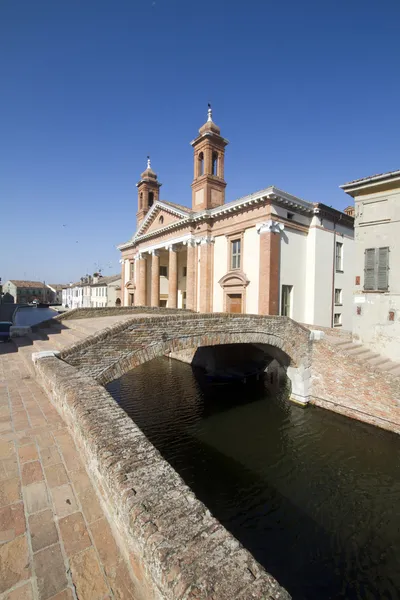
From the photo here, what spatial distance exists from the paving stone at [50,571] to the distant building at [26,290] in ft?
267

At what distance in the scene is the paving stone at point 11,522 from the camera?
2.18 m

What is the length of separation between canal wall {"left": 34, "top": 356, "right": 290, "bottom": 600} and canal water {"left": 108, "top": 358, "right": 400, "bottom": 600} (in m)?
4.65

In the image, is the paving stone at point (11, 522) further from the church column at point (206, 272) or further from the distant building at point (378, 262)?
the church column at point (206, 272)

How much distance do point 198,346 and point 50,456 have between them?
6.46 metres

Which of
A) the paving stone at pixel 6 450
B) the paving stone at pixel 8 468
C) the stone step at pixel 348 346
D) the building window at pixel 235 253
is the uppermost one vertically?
the building window at pixel 235 253

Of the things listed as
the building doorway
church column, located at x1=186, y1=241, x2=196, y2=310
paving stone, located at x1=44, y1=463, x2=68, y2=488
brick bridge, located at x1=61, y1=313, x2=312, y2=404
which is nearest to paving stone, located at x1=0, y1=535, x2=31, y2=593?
paving stone, located at x1=44, y1=463, x2=68, y2=488

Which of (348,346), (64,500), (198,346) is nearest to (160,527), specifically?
(64,500)

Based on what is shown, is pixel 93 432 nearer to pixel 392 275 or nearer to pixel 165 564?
pixel 165 564

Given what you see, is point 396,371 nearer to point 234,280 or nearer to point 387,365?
point 387,365

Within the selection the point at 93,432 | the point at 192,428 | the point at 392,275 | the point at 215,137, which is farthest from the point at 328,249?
the point at 93,432

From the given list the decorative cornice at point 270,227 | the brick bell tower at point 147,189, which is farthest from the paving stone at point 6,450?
the brick bell tower at point 147,189

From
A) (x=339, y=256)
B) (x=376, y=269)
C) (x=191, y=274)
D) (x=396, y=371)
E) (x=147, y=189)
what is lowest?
(x=396, y=371)

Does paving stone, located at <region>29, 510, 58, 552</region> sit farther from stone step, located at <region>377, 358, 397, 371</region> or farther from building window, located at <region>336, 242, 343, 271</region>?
building window, located at <region>336, 242, 343, 271</region>

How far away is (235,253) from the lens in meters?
17.7
